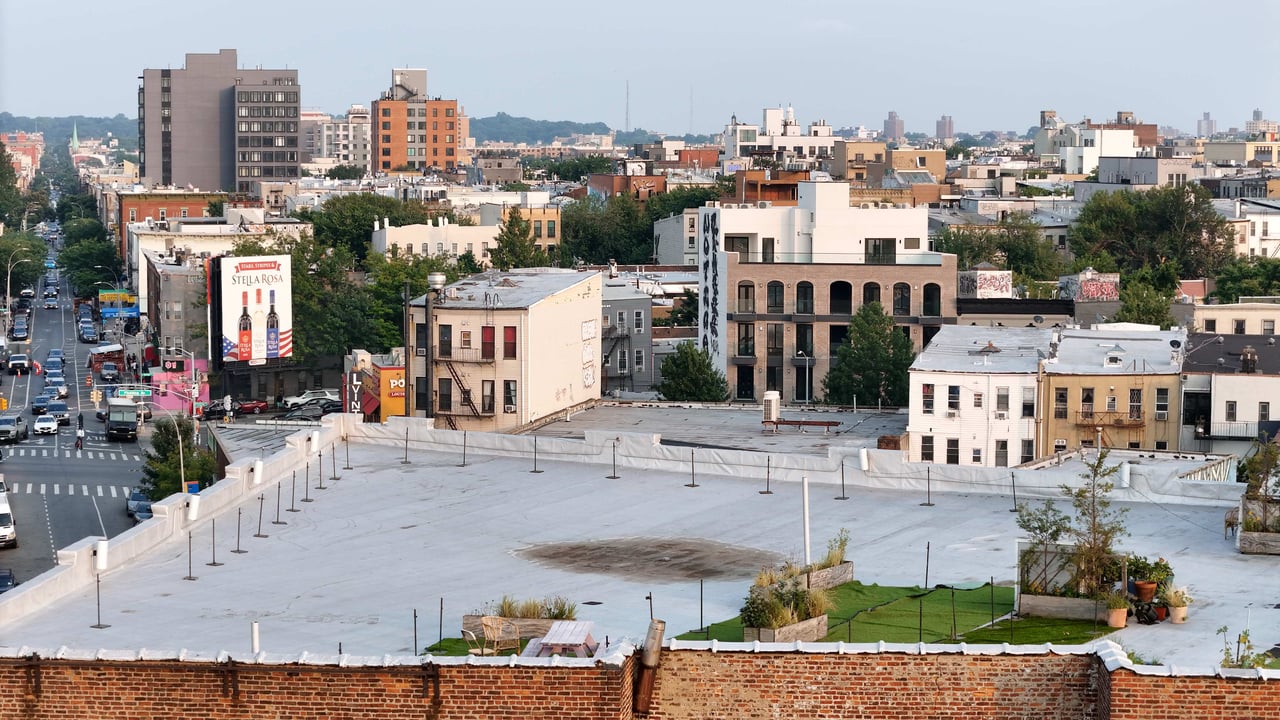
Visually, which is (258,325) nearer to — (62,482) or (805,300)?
(62,482)

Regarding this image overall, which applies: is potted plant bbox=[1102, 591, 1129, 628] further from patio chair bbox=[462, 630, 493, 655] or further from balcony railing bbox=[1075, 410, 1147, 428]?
balcony railing bbox=[1075, 410, 1147, 428]

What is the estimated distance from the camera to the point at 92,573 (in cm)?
3019

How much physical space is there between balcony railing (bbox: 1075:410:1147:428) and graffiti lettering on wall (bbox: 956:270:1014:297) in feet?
105

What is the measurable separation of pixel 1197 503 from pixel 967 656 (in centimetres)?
1337

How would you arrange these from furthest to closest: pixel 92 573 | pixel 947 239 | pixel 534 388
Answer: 1. pixel 947 239
2. pixel 534 388
3. pixel 92 573

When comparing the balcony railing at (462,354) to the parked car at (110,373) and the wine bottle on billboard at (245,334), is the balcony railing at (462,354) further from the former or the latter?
the parked car at (110,373)

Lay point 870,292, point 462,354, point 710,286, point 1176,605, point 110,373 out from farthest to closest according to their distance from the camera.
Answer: point 110,373
point 710,286
point 870,292
point 462,354
point 1176,605

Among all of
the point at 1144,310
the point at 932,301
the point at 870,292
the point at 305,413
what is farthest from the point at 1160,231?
the point at 305,413

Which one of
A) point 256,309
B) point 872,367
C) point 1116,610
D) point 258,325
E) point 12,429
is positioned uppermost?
point 1116,610

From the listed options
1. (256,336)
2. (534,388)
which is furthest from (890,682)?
(256,336)

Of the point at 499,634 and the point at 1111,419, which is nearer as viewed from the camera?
the point at 499,634

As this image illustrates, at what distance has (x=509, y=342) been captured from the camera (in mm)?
73312

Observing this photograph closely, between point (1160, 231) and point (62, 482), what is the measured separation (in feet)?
291

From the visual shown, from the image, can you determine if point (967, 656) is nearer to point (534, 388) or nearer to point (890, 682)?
point (890, 682)
